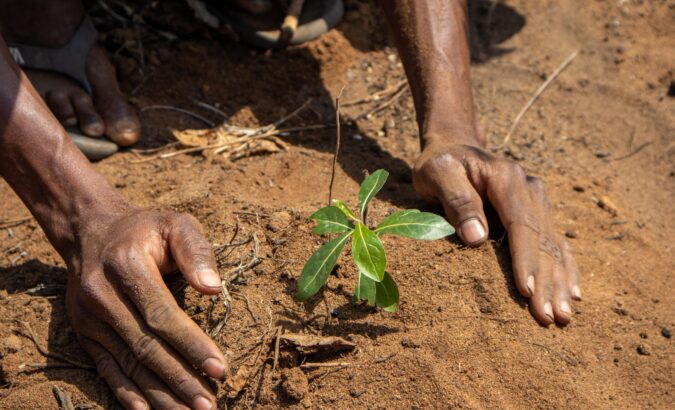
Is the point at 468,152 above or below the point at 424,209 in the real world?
above

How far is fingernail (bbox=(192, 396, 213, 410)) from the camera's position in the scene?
73.4 inches

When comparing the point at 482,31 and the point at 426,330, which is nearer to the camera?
the point at 426,330

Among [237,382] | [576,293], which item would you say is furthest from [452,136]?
[237,382]

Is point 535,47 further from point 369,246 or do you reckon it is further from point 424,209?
point 369,246

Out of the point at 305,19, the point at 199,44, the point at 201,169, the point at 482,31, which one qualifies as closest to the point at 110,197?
the point at 201,169

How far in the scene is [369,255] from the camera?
1.93 meters

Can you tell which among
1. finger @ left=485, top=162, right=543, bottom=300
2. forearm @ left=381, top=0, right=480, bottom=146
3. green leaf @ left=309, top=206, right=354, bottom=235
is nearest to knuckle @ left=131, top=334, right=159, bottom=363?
green leaf @ left=309, top=206, right=354, bottom=235

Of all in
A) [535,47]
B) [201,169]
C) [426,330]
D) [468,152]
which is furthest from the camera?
[535,47]

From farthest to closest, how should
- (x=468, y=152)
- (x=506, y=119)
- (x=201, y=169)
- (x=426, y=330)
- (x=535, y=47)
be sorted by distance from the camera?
(x=535, y=47), (x=506, y=119), (x=201, y=169), (x=468, y=152), (x=426, y=330)

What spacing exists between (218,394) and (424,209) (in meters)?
0.98

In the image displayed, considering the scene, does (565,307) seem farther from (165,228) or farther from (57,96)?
(57,96)

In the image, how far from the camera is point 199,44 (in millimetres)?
3430

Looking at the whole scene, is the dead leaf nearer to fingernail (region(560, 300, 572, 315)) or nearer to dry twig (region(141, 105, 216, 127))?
fingernail (region(560, 300, 572, 315))

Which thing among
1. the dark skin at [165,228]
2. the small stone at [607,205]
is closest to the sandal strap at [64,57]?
the dark skin at [165,228]
